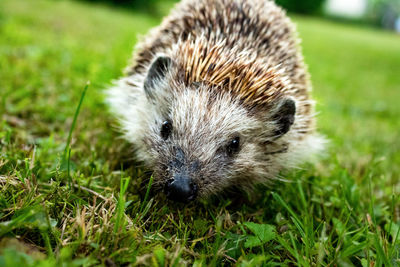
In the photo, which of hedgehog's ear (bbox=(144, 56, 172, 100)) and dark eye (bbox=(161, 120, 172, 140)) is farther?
hedgehog's ear (bbox=(144, 56, 172, 100))

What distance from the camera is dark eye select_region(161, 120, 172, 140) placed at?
7.93 feet

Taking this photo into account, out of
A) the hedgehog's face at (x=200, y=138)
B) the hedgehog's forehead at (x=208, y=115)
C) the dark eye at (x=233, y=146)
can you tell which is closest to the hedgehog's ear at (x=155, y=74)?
the hedgehog's face at (x=200, y=138)

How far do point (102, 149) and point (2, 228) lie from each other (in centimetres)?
133

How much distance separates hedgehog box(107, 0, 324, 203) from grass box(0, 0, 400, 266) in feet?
0.61

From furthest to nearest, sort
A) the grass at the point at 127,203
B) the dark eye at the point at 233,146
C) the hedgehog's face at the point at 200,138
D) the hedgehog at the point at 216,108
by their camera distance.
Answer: the dark eye at the point at 233,146 → the hedgehog at the point at 216,108 → the hedgehog's face at the point at 200,138 → the grass at the point at 127,203

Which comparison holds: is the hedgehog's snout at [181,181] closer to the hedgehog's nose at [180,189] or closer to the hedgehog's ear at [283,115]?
the hedgehog's nose at [180,189]

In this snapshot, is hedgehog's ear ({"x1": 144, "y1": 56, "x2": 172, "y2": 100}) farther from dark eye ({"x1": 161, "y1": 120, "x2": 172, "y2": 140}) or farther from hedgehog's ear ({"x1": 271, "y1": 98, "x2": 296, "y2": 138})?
hedgehog's ear ({"x1": 271, "y1": 98, "x2": 296, "y2": 138})

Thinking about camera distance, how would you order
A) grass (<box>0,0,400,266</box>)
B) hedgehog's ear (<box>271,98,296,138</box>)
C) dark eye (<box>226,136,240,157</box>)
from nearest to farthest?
grass (<box>0,0,400,266</box>) → dark eye (<box>226,136,240,157</box>) → hedgehog's ear (<box>271,98,296,138</box>)

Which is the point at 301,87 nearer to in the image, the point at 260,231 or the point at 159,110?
the point at 159,110

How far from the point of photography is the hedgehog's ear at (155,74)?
2.67 meters

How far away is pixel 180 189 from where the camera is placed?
6.57ft

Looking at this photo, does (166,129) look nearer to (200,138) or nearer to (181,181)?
(200,138)

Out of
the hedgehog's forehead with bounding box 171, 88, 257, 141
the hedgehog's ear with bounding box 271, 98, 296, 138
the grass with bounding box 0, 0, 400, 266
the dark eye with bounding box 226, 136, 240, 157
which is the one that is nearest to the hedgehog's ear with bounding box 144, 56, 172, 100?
the hedgehog's forehead with bounding box 171, 88, 257, 141

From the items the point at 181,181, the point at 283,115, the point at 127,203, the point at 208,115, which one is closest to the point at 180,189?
the point at 181,181
